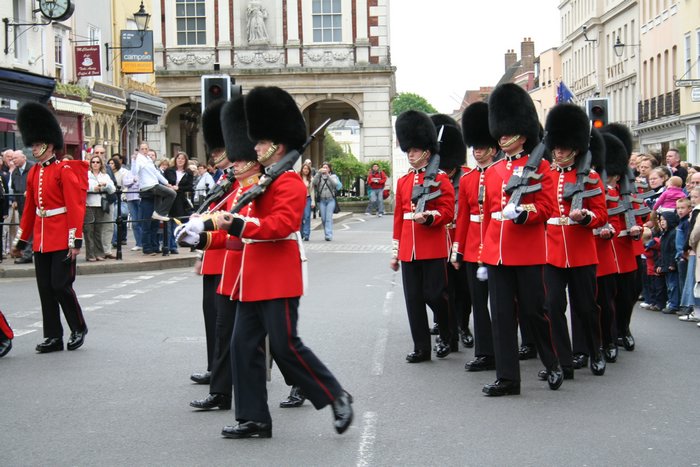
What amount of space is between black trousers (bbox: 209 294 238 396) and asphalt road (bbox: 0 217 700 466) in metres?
0.26

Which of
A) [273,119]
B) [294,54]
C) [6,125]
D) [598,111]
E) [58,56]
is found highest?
[294,54]

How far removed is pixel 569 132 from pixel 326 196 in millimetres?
19443

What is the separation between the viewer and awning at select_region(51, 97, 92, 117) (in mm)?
32594

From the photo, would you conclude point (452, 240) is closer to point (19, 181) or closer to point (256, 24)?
point (19, 181)

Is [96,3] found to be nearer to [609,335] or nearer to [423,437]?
[609,335]

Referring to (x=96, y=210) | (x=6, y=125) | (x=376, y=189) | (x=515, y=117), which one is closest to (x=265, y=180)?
(x=515, y=117)

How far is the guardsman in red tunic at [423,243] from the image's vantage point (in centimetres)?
1084

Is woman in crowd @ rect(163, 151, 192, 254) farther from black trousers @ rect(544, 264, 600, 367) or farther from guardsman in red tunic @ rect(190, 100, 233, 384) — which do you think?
black trousers @ rect(544, 264, 600, 367)

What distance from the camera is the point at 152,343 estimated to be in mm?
12031

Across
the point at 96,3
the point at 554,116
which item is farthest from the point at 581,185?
the point at 96,3

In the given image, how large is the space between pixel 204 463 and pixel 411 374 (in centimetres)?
336

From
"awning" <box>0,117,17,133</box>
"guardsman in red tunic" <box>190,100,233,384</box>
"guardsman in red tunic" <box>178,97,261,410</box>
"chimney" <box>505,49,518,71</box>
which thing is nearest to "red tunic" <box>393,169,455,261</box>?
"guardsman in red tunic" <box>190,100,233,384</box>

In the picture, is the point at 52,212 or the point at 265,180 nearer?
the point at 265,180

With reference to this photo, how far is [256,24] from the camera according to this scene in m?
52.0
